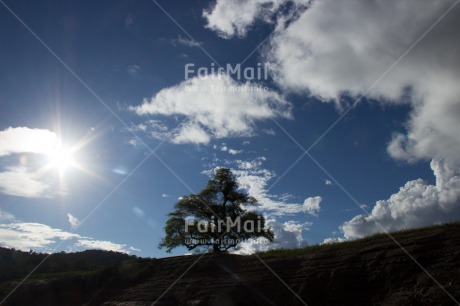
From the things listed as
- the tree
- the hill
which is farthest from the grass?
the tree

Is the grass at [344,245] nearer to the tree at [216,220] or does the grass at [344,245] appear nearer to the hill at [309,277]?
the hill at [309,277]

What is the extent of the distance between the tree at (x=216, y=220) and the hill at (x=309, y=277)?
7.92m

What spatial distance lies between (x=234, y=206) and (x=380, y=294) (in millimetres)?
22621

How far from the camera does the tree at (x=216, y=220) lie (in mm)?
36156

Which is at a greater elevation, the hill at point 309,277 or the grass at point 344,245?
the grass at point 344,245

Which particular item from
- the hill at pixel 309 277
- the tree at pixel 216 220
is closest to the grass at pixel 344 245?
the hill at pixel 309 277

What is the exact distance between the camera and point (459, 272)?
14.6 metres

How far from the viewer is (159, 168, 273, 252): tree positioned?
3616cm

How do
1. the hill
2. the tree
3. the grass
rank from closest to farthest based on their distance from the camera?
the hill
the grass
the tree

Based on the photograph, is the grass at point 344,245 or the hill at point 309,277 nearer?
the hill at point 309,277

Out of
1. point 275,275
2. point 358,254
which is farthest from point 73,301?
point 358,254

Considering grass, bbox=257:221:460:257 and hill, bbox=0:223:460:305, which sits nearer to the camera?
hill, bbox=0:223:460:305

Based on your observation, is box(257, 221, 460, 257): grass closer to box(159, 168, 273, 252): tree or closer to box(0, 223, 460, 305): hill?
box(0, 223, 460, 305): hill

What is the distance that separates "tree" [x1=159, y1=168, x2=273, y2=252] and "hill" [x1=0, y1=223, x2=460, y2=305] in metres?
7.92
